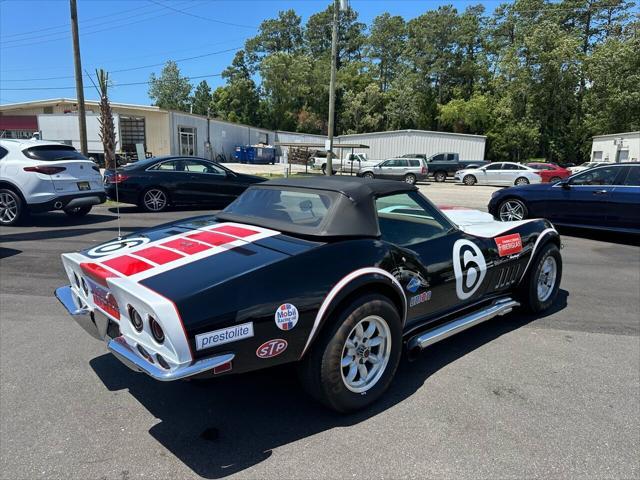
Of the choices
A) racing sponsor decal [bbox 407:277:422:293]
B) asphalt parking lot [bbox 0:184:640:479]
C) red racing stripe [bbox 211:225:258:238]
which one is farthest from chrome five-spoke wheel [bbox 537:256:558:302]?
red racing stripe [bbox 211:225:258:238]

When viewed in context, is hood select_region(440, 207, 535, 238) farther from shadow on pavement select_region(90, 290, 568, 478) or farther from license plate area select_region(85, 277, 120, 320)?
license plate area select_region(85, 277, 120, 320)

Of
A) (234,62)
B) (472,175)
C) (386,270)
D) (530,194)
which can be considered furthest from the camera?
(234,62)

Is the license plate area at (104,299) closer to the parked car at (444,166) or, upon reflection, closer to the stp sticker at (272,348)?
the stp sticker at (272,348)

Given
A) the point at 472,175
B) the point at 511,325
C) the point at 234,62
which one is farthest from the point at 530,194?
the point at 234,62

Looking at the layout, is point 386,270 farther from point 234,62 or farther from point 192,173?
point 234,62

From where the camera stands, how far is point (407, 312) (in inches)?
121

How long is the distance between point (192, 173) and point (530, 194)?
7.74 meters

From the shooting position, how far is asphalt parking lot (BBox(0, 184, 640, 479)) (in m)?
2.32

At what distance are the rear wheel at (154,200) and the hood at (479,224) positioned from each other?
8.03m

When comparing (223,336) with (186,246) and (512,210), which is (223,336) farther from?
(512,210)

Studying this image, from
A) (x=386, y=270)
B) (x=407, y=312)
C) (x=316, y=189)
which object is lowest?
(x=407, y=312)

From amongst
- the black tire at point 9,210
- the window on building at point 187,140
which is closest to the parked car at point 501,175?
the window on building at point 187,140

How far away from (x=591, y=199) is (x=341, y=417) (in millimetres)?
7966

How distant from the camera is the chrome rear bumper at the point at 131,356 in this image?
2113 mm
